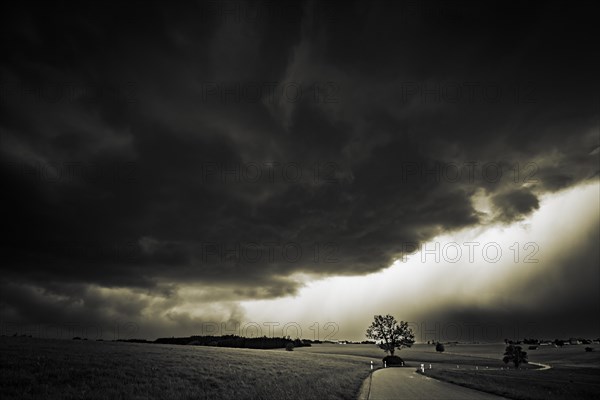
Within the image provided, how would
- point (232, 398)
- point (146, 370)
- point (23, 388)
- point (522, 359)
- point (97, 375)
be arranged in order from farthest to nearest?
point (522, 359) < point (146, 370) < point (97, 375) < point (232, 398) < point (23, 388)

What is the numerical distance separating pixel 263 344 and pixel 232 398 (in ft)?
463

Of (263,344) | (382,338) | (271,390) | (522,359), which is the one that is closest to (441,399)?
(271,390)

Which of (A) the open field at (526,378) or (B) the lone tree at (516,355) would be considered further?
(B) the lone tree at (516,355)

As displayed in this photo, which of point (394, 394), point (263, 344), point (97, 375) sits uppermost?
point (97, 375)

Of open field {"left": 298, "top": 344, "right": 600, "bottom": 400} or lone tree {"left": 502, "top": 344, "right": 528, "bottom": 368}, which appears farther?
lone tree {"left": 502, "top": 344, "right": 528, "bottom": 368}

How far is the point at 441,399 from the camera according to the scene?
19984 millimetres

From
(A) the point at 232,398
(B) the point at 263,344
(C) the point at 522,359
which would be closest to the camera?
(A) the point at 232,398

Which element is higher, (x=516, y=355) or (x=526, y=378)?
(x=526, y=378)

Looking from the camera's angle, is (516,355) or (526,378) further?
(516,355)

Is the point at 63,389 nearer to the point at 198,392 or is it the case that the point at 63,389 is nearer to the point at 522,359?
the point at 198,392

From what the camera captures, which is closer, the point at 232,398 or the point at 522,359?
the point at 232,398

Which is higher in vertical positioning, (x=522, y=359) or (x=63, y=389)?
(x=63, y=389)

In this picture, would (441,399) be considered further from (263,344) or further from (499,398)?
(263,344)

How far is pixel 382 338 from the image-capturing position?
10806cm
